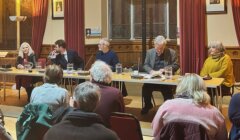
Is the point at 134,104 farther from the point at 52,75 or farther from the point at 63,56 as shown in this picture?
the point at 52,75

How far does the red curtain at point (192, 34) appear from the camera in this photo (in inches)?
296

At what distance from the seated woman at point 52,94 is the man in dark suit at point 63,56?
10.1ft

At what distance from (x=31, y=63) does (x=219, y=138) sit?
4.60 meters

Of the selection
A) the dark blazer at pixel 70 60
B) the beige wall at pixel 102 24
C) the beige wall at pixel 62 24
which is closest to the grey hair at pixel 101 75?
the dark blazer at pixel 70 60

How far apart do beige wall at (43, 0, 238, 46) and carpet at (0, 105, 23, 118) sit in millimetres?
2915

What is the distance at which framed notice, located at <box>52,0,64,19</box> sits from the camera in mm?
9203

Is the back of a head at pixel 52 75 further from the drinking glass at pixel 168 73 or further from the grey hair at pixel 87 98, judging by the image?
the drinking glass at pixel 168 73

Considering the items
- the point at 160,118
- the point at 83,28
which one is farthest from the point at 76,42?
the point at 160,118

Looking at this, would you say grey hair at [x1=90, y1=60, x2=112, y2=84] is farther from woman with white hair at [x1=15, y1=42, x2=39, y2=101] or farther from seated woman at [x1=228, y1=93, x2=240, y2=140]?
woman with white hair at [x1=15, y1=42, x2=39, y2=101]

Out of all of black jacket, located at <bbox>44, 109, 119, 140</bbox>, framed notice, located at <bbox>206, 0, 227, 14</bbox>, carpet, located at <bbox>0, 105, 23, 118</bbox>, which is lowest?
carpet, located at <bbox>0, 105, 23, 118</bbox>

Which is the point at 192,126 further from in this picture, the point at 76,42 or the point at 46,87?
the point at 76,42

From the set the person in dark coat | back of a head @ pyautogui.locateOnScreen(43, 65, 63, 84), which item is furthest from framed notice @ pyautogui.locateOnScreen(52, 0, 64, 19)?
the person in dark coat

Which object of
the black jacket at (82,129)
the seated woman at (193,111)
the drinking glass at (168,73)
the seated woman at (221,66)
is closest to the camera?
the black jacket at (82,129)

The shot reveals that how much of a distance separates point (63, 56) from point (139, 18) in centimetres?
423
